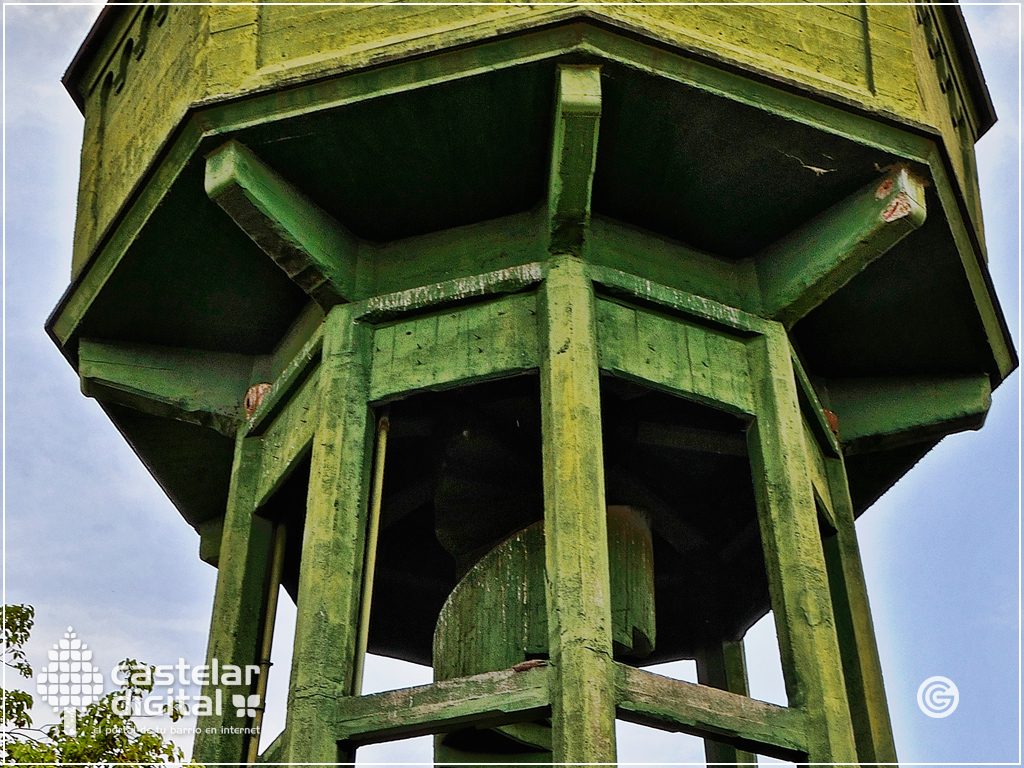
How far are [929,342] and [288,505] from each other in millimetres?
4343

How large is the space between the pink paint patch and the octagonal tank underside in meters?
0.24

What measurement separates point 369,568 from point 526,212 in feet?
7.97

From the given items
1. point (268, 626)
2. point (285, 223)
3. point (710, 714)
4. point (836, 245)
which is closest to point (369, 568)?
point (268, 626)

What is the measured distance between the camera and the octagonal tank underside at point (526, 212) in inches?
348

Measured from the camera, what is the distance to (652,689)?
7.63 meters

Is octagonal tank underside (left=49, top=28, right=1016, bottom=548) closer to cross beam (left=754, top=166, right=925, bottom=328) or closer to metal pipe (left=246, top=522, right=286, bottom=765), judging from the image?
cross beam (left=754, top=166, right=925, bottom=328)

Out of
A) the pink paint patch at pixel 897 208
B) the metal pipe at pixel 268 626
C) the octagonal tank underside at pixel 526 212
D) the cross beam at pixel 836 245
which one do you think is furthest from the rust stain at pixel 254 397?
the pink paint patch at pixel 897 208

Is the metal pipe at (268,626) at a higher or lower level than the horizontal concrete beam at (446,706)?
higher

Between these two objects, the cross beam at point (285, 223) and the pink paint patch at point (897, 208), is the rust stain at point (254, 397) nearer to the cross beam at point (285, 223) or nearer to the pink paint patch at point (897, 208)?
the cross beam at point (285, 223)

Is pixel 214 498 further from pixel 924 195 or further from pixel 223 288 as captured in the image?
pixel 924 195

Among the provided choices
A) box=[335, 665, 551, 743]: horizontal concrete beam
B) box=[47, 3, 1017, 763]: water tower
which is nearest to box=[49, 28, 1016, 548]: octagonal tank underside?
box=[47, 3, 1017, 763]: water tower

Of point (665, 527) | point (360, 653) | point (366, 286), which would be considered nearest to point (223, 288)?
point (366, 286)

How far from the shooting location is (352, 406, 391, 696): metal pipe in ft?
26.7

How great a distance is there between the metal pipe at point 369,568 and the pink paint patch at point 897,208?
3099mm
